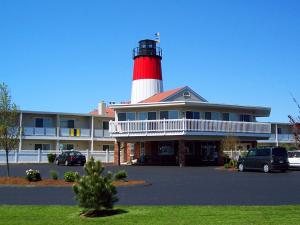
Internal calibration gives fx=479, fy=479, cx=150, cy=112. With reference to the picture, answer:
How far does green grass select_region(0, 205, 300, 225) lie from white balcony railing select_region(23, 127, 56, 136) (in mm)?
38652

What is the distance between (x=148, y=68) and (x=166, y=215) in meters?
37.9

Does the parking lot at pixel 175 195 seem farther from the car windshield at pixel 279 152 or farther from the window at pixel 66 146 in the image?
the window at pixel 66 146

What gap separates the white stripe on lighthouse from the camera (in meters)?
47.8

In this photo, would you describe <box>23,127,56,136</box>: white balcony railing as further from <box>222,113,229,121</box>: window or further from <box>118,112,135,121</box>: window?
<box>222,113,229,121</box>: window

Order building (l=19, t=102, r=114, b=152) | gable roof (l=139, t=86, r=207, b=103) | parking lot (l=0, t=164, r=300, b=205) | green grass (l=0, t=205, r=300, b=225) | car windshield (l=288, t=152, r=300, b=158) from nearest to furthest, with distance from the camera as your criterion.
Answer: green grass (l=0, t=205, r=300, b=225) < parking lot (l=0, t=164, r=300, b=205) < car windshield (l=288, t=152, r=300, b=158) < gable roof (l=139, t=86, r=207, b=103) < building (l=19, t=102, r=114, b=152)

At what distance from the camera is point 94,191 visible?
11.1 meters

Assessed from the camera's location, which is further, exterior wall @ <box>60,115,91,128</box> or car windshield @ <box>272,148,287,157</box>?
exterior wall @ <box>60,115,91,128</box>

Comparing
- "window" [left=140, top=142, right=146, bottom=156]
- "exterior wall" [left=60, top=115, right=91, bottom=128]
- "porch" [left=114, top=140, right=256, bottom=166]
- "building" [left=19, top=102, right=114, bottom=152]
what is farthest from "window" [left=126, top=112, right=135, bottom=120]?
"exterior wall" [left=60, top=115, right=91, bottom=128]

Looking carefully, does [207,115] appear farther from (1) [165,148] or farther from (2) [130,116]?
(2) [130,116]

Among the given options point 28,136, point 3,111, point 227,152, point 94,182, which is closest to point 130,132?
point 227,152

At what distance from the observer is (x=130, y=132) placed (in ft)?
131

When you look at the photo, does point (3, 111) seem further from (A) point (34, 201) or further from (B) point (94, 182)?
(B) point (94, 182)

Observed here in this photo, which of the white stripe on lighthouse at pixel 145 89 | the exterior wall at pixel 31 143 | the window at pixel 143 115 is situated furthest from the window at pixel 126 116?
the exterior wall at pixel 31 143

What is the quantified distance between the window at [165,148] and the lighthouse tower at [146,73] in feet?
21.6
